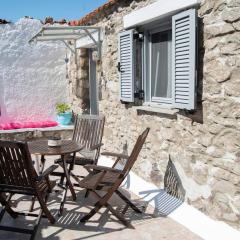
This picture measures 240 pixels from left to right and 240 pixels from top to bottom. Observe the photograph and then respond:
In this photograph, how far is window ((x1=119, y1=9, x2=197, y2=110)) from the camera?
372 cm

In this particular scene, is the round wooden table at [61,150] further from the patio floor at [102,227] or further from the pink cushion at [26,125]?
the pink cushion at [26,125]

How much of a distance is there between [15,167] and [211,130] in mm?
1921

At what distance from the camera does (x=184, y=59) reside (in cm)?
382

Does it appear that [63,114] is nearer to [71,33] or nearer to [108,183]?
Result: [71,33]

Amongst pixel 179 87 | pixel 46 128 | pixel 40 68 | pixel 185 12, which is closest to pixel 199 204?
pixel 179 87

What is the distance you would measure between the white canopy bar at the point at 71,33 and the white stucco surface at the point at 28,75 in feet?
2.53

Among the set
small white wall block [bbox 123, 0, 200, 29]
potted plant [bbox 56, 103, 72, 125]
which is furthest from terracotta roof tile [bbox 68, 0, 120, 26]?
potted plant [bbox 56, 103, 72, 125]

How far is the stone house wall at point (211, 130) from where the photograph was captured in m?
3.27

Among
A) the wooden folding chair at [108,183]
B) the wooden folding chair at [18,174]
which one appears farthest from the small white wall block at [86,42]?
the wooden folding chair at [18,174]

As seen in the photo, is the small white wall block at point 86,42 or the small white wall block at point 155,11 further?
the small white wall block at point 86,42

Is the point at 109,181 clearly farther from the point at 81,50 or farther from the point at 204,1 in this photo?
the point at 81,50

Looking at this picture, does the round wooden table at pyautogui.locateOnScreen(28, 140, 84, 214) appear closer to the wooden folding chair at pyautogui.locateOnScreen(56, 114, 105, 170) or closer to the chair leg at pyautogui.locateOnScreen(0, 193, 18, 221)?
the chair leg at pyautogui.locateOnScreen(0, 193, 18, 221)

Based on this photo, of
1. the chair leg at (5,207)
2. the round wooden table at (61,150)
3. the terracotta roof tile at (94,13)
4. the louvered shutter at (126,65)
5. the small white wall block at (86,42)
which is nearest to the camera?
the chair leg at (5,207)

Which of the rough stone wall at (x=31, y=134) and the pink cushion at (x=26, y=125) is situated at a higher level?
the pink cushion at (x=26, y=125)
